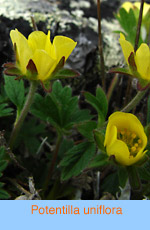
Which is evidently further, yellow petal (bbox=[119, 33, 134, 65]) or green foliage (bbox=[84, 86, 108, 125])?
green foliage (bbox=[84, 86, 108, 125])

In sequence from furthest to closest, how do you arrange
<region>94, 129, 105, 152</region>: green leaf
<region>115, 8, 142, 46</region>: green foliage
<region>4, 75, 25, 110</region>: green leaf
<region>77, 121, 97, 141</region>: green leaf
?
<region>115, 8, 142, 46</region>: green foliage, <region>4, 75, 25, 110</region>: green leaf, <region>77, 121, 97, 141</region>: green leaf, <region>94, 129, 105, 152</region>: green leaf

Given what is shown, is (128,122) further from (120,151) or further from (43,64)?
(43,64)

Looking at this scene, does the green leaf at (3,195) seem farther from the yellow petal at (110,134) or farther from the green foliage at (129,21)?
the green foliage at (129,21)

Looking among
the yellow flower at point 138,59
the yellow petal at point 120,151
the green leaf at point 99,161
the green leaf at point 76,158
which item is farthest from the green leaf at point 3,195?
the yellow flower at point 138,59

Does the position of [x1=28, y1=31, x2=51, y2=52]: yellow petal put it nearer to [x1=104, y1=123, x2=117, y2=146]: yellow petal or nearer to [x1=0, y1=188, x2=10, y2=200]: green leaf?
[x1=104, y1=123, x2=117, y2=146]: yellow petal

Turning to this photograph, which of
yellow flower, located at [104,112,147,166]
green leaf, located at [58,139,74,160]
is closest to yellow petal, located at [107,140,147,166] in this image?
yellow flower, located at [104,112,147,166]

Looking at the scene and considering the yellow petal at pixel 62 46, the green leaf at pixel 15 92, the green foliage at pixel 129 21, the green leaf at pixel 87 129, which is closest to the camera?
the yellow petal at pixel 62 46

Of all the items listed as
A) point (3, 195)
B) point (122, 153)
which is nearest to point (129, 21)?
point (122, 153)

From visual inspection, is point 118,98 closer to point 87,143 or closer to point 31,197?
point 87,143
